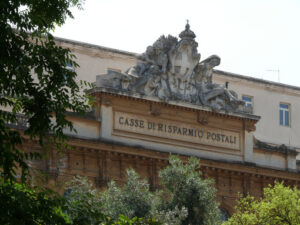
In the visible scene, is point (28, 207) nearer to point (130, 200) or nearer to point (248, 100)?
point (130, 200)


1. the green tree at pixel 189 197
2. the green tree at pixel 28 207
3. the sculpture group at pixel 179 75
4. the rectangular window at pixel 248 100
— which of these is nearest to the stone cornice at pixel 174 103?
the sculpture group at pixel 179 75

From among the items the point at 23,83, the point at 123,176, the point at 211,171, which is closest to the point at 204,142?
the point at 211,171

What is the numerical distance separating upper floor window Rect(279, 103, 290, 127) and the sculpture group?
9.95 m

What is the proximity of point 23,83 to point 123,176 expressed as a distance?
1042 inches

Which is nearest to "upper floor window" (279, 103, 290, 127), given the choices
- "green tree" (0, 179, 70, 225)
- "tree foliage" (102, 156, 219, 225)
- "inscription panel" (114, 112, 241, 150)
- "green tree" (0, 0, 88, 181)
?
"inscription panel" (114, 112, 241, 150)

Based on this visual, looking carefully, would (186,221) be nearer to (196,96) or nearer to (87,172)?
(87,172)

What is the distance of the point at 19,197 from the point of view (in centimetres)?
1789

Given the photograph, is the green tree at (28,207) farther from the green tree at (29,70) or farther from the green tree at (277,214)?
the green tree at (277,214)

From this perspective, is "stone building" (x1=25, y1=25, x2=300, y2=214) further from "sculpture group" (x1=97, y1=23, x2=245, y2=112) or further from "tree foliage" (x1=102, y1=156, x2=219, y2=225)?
"tree foliage" (x1=102, y1=156, x2=219, y2=225)

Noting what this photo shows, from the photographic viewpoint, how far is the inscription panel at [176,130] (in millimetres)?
45987

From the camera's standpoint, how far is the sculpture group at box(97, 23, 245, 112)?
46.8m

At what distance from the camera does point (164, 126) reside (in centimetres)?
4709

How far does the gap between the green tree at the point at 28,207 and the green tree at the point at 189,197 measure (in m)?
16.6

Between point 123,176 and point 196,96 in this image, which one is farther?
point 196,96
